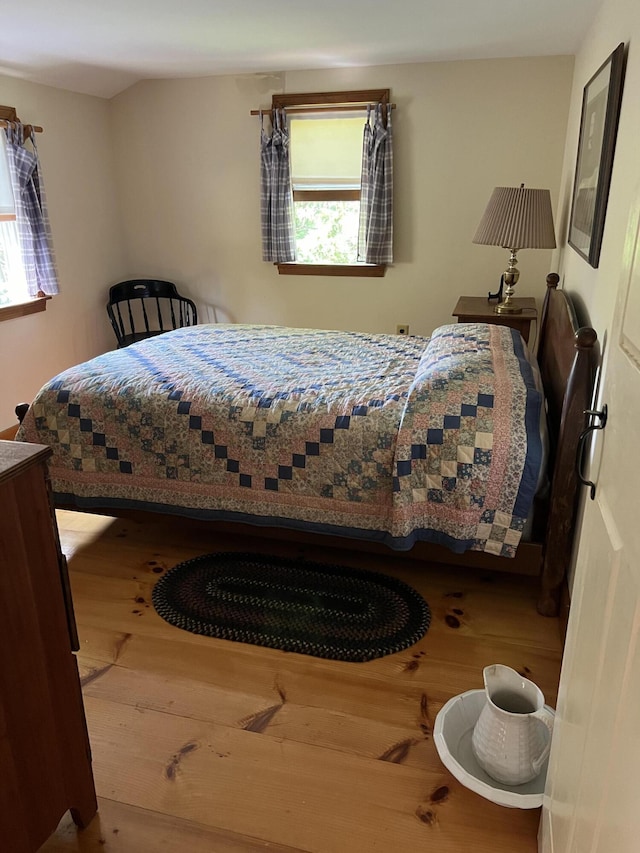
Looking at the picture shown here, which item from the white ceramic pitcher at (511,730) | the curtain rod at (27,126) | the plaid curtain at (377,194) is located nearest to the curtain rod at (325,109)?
the plaid curtain at (377,194)

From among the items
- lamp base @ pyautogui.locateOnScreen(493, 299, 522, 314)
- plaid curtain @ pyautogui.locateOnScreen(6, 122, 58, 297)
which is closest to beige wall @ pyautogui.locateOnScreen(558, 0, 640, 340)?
lamp base @ pyautogui.locateOnScreen(493, 299, 522, 314)

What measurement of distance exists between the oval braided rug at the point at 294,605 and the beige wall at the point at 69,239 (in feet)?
7.40

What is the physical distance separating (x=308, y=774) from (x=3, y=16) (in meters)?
3.48

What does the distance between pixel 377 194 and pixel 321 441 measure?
257 centimetres

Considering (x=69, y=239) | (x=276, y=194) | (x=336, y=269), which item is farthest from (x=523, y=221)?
(x=69, y=239)

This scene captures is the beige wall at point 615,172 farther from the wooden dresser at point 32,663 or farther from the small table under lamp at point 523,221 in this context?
the wooden dresser at point 32,663

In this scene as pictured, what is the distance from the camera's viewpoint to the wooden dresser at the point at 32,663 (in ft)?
3.74

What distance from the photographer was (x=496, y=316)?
3.53m

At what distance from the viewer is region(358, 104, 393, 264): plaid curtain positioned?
4.16m

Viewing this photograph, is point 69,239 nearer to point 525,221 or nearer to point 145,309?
point 145,309

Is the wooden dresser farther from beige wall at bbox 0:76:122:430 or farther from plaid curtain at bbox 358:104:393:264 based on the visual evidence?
plaid curtain at bbox 358:104:393:264

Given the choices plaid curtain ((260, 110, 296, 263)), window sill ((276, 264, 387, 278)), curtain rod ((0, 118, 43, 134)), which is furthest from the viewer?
window sill ((276, 264, 387, 278))

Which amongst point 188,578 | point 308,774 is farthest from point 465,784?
point 188,578

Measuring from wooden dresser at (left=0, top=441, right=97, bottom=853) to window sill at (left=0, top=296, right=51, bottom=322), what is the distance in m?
2.98
